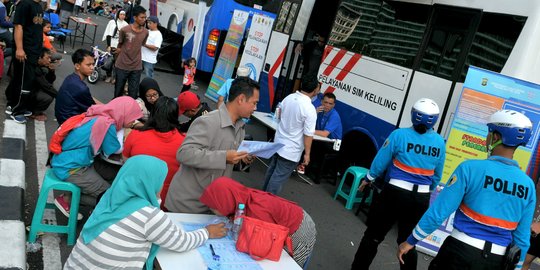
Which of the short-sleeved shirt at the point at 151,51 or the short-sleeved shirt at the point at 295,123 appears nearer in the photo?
the short-sleeved shirt at the point at 295,123

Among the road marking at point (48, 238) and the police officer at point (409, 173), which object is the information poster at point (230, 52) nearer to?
the road marking at point (48, 238)

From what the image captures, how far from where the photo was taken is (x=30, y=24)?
20.9 feet

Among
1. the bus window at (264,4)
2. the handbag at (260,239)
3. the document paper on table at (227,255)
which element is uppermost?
the bus window at (264,4)

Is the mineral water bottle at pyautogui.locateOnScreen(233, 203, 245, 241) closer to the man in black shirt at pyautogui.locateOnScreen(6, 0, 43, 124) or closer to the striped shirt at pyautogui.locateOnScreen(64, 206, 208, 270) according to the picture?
the striped shirt at pyautogui.locateOnScreen(64, 206, 208, 270)

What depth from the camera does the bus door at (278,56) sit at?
860 cm

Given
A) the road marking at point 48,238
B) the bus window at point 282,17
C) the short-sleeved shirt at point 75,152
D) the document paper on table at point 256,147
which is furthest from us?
the bus window at point 282,17

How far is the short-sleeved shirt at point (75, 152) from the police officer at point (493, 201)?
2.79 m

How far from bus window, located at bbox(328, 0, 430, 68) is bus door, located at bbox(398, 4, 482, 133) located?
17 centimetres

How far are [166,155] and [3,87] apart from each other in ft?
19.3

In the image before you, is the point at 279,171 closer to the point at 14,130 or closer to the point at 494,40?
the point at 494,40

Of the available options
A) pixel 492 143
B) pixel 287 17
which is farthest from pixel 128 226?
pixel 287 17

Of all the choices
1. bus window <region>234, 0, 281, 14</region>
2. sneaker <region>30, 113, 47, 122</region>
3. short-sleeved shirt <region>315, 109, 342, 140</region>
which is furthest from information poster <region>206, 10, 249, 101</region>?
sneaker <region>30, 113, 47, 122</region>

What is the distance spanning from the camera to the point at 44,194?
3799 mm

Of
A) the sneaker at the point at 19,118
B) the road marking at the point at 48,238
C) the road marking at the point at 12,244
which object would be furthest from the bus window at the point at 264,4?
the road marking at the point at 12,244
